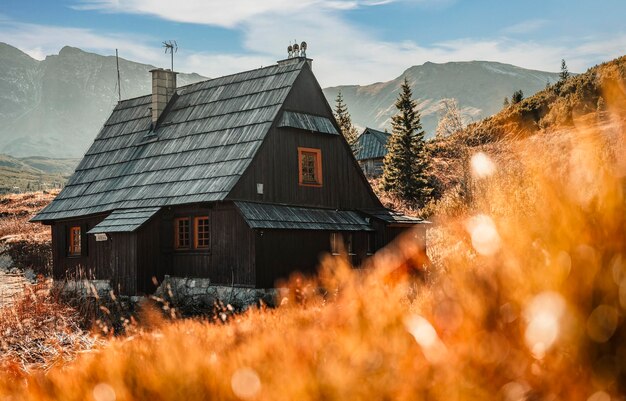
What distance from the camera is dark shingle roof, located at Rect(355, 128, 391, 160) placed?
5650 cm

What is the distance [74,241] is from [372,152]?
33.1 m

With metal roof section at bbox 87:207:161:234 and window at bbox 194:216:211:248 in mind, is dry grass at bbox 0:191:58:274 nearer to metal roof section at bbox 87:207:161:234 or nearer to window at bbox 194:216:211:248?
metal roof section at bbox 87:207:161:234

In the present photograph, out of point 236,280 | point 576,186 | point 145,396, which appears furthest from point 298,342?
point 236,280

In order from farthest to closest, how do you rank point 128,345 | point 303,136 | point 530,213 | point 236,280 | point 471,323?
point 303,136
point 236,280
point 128,345
point 530,213
point 471,323

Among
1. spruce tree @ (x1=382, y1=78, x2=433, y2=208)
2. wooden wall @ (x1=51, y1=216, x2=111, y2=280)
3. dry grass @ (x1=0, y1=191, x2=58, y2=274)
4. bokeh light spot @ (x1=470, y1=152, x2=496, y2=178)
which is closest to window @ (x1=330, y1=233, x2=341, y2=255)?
bokeh light spot @ (x1=470, y1=152, x2=496, y2=178)

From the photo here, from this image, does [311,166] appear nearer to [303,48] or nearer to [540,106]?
[303,48]

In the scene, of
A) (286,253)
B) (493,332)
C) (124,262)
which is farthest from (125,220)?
(493,332)

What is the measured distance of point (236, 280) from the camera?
21547mm

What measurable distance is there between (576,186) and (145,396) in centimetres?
386

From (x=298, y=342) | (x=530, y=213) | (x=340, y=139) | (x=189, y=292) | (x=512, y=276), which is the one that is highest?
(x=340, y=139)

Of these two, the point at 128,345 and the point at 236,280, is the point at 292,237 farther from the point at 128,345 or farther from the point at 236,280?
the point at 128,345

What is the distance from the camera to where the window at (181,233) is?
23562 millimetres

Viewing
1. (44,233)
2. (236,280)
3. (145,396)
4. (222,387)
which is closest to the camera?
(222,387)

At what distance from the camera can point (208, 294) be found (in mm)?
22328
